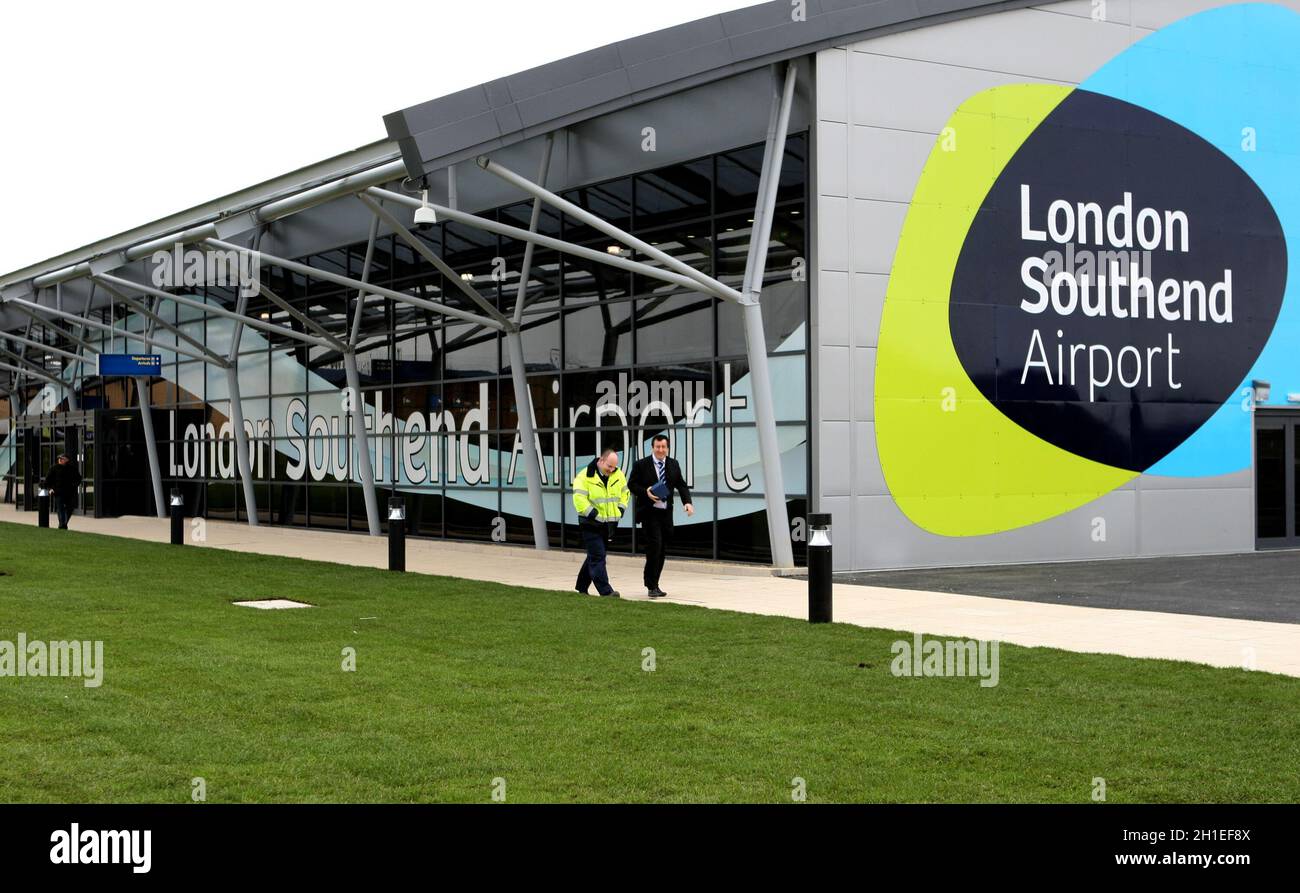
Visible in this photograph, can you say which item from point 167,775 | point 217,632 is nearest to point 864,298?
point 217,632

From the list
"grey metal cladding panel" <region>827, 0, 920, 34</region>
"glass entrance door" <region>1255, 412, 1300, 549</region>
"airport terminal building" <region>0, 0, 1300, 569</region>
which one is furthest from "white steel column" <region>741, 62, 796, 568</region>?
"glass entrance door" <region>1255, 412, 1300, 549</region>

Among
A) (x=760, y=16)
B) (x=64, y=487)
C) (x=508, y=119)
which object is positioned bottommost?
(x=64, y=487)

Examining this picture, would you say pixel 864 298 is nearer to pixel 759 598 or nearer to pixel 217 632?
pixel 759 598

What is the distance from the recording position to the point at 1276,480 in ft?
74.8

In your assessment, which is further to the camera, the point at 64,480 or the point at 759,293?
the point at 64,480

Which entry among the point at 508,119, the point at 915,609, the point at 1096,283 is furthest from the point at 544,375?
the point at 915,609

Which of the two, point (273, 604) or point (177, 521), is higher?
point (177, 521)

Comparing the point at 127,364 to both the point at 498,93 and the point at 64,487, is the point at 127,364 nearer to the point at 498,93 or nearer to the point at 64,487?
the point at 64,487

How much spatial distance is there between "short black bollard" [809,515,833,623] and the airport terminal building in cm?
553

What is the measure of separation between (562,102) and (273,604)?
7.17m

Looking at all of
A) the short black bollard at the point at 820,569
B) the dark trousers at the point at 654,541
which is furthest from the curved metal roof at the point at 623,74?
the short black bollard at the point at 820,569

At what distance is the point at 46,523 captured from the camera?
3098 cm

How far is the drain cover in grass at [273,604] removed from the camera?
14.1 metres
